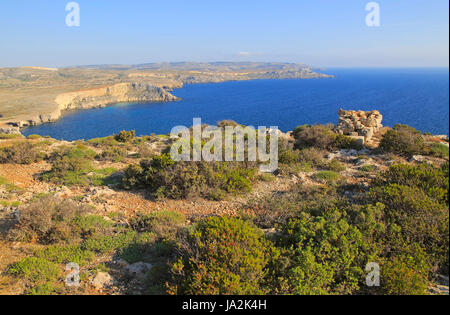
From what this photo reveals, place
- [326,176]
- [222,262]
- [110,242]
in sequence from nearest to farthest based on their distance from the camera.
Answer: [222,262] < [110,242] < [326,176]

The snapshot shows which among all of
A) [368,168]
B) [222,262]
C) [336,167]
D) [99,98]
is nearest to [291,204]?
[222,262]

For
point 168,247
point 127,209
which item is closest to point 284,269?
point 168,247

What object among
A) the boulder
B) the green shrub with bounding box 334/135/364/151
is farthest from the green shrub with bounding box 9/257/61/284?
the green shrub with bounding box 334/135/364/151

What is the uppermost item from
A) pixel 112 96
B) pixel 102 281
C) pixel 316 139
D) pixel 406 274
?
pixel 112 96

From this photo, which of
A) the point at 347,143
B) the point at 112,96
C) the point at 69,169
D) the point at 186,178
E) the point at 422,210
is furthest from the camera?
the point at 112,96

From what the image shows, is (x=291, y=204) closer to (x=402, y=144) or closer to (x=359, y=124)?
(x=402, y=144)

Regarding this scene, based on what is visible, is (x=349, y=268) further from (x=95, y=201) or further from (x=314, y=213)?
(x=95, y=201)
